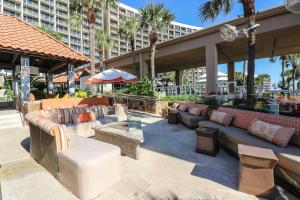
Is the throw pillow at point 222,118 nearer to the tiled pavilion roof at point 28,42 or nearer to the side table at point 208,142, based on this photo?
the side table at point 208,142

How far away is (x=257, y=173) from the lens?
11.0ft

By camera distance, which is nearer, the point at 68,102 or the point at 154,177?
the point at 154,177

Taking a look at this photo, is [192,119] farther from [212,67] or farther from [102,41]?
[102,41]

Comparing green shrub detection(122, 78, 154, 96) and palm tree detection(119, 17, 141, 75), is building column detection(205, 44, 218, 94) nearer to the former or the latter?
green shrub detection(122, 78, 154, 96)

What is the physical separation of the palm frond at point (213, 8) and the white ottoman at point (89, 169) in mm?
7029

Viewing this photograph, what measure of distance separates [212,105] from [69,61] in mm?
7202

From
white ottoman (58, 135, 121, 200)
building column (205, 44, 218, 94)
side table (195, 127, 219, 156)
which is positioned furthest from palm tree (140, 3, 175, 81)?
white ottoman (58, 135, 121, 200)

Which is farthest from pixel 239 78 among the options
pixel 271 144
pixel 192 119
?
pixel 271 144

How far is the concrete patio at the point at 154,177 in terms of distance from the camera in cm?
339

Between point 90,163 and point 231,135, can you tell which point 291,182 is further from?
point 90,163

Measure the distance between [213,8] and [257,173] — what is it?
696cm

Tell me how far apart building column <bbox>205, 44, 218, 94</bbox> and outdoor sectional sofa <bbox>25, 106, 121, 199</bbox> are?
9.73m

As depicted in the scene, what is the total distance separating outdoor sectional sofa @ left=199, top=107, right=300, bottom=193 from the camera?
3.46 meters

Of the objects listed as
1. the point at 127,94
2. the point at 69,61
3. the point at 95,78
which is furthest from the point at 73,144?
the point at 127,94
